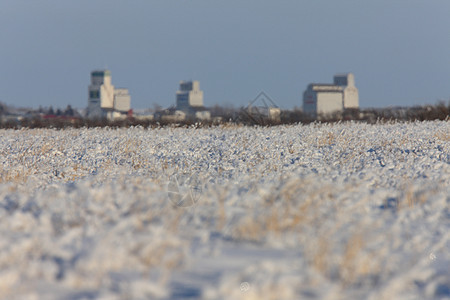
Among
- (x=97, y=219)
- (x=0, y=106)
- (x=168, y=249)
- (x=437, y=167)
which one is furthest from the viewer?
(x=0, y=106)

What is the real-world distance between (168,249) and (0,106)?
79115mm

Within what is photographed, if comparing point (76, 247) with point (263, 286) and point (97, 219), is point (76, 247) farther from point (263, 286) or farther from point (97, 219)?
point (263, 286)

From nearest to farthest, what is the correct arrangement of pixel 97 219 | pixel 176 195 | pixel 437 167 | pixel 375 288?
1. pixel 375 288
2. pixel 97 219
3. pixel 176 195
4. pixel 437 167

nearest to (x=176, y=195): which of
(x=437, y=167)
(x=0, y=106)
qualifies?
(x=437, y=167)

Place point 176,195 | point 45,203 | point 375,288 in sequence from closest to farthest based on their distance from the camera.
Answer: point 375,288, point 45,203, point 176,195

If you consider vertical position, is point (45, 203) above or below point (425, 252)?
above

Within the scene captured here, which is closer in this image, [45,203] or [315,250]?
[315,250]

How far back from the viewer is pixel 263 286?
304 centimetres

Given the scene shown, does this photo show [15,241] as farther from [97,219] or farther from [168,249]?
[168,249]

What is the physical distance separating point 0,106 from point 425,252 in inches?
3121

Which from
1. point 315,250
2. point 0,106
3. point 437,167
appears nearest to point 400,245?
point 315,250

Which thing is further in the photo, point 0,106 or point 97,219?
point 0,106

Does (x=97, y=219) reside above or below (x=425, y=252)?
above

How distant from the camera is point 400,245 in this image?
4.41m
